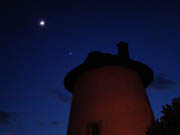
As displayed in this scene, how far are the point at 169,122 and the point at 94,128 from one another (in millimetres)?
5121

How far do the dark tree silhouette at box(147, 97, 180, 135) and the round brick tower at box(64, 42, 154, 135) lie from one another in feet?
11.4

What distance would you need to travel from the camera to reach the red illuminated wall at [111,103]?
1034cm

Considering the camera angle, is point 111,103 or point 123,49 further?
point 123,49

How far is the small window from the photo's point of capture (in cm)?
1044

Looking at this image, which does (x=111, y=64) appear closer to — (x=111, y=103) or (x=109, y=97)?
(x=109, y=97)

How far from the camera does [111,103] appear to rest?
→ 10875 mm

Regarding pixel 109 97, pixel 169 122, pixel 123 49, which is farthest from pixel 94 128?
pixel 123 49

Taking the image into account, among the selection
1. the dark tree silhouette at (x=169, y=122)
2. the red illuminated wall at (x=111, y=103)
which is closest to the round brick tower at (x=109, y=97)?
the red illuminated wall at (x=111, y=103)

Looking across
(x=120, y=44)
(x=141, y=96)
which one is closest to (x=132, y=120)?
(x=141, y=96)

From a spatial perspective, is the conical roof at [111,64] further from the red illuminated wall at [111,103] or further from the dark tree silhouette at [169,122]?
the dark tree silhouette at [169,122]

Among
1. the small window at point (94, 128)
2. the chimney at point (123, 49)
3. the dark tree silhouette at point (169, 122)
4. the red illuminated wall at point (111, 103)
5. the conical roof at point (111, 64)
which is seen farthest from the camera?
the chimney at point (123, 49)

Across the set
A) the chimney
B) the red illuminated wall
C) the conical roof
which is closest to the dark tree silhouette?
the red illuminated wall

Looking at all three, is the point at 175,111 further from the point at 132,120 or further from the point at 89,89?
the point at 89,89

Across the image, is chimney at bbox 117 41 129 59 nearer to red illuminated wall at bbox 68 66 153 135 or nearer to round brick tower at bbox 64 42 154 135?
round brick tower at bbox 64 42 154 135
